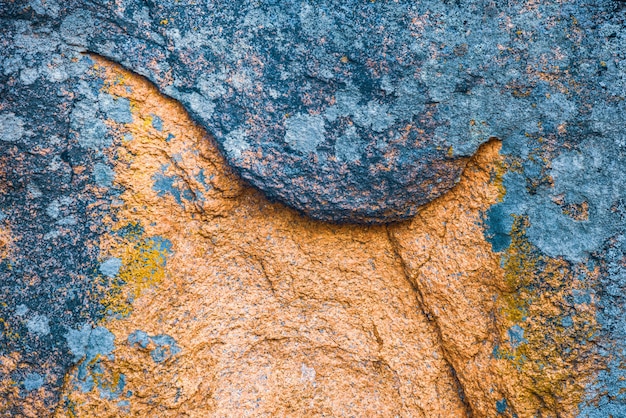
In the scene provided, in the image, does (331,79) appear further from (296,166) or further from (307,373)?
(307,373)

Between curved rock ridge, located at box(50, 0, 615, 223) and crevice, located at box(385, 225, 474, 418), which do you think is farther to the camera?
crevice, located at box(385, 225, 474, 418)

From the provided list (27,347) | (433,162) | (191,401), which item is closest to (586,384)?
(433,162)

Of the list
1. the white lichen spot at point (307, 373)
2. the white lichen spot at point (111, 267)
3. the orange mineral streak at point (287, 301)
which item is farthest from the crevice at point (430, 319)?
the white lichen spot at point (111, 267)

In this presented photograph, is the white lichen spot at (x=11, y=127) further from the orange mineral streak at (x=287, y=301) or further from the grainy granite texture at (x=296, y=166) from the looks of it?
the orange mineral streak at (x=287, y=301)

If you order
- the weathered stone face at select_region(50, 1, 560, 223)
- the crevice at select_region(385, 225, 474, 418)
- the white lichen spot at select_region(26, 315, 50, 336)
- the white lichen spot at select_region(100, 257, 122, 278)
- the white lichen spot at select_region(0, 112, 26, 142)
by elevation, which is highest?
the weathered stone face at select_region(50, 1, 560, 223)

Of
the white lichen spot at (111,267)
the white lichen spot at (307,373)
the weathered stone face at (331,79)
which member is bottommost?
the white lichen spot at (111,267)

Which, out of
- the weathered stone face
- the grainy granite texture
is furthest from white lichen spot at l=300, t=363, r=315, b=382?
the weathered stone face

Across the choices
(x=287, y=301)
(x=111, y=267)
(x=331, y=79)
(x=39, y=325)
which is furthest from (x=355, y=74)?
(x=39, y=325)

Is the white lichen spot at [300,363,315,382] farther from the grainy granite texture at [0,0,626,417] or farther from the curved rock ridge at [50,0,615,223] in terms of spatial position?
the curved rock ridge at [50,0,615,223]
